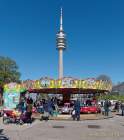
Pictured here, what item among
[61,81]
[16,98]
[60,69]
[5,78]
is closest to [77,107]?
[61,81]

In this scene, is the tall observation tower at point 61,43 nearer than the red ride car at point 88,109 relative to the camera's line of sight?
No

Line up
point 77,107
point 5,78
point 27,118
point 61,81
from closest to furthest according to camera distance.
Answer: point 27,118 < point 77,107 < point 61,81 < point 5,78

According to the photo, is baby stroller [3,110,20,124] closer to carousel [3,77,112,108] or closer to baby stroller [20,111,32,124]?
baby stroller [20,111,32,124]

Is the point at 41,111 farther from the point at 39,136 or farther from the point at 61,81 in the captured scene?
the point at 39,136

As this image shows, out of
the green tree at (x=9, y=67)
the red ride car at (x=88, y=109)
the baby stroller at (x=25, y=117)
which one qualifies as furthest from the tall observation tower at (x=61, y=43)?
the baby stroller at (x=25, y=117)

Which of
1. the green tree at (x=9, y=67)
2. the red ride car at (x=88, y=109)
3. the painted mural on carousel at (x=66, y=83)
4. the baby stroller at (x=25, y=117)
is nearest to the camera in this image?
the baby stroller at (x=25, y=117)

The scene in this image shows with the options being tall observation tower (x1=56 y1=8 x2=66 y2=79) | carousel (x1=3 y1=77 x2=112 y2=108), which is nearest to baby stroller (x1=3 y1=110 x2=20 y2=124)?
carousel (x1=3 y1=77 x2=112 y2=108)

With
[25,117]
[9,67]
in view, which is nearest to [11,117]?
[25,117]

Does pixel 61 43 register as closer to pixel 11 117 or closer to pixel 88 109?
pixel 88 109

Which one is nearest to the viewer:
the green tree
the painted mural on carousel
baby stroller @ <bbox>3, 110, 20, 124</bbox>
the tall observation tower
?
baby stroller @ <bbox>3, 110, 20, 124</bbox>

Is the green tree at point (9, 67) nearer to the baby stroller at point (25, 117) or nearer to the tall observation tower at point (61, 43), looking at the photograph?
the tall observation tower at point (61, 43)

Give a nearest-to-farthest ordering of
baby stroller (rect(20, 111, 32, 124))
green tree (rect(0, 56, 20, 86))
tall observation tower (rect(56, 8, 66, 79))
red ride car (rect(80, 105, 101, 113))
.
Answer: baby stroller (rect(20, 111, 32, 124))
red ride car (rect(80, 105, 101, 113))
tall observation tower (rect(56, 8, 66, 79))
green tree (rect(0, 56, 20, 86))

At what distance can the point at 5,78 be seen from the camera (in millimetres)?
109250

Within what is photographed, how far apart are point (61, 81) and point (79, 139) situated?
68.0 ft
